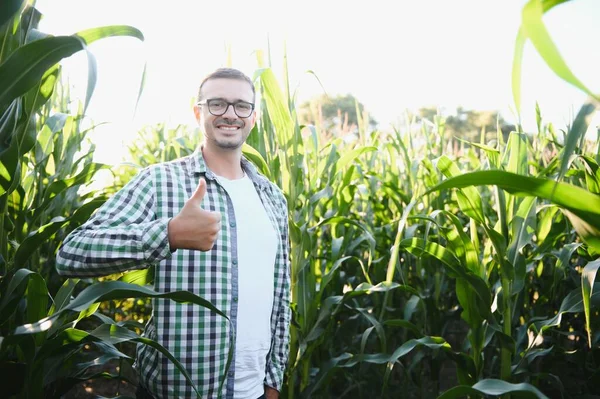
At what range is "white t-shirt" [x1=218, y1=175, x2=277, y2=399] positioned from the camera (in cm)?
146

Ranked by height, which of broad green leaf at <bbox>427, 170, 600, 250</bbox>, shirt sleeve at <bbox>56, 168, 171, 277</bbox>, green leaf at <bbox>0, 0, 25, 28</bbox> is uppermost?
green leaf at <bbox>0, 0, 25, 28</bbox>

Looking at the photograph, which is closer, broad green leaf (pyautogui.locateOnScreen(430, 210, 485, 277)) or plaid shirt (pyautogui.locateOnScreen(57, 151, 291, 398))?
plaid shirt (pyautogui.locateOnScreen(57, 151, 291, 398))

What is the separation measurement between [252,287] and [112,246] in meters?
0.42

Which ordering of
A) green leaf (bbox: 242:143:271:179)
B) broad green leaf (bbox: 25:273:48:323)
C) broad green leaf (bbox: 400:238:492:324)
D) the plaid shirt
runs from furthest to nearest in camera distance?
green leaf (bbox: 242:143:271:179)
broad green leaf (bbox: 400:238:492:324)
the plaid shirt
broad green leaf (bbox: 25:273:48:323)

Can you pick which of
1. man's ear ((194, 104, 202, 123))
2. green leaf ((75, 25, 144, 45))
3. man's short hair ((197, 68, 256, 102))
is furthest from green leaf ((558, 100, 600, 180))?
man's ear ((194, 104, 202, 123))

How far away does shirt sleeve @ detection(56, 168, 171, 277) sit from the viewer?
3.84 ft

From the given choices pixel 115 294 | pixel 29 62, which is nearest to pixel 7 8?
pixel 29 62

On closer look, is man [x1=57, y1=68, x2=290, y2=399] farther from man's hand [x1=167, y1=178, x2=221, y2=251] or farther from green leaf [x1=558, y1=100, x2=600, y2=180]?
green leaf [x1=558, y1=100, x2=600, y2=180]

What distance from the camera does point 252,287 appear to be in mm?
1495

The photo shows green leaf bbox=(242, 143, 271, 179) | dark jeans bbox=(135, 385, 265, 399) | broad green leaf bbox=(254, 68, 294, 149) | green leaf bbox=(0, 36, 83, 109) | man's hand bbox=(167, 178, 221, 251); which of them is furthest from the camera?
green leaf bbox=(242, 143, 271, 179)

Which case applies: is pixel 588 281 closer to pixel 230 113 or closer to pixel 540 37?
pixel 540 37

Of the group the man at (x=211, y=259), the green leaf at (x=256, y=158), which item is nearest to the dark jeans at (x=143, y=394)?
the man at (x=211, y=259)

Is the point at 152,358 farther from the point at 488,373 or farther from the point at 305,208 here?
the point at 488,373

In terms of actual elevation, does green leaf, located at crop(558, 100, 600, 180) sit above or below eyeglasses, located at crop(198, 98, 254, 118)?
below
